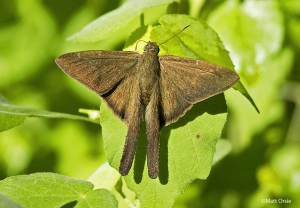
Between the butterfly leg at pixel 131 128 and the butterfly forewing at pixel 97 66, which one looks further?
the butterfly forewing at pixel 97 66

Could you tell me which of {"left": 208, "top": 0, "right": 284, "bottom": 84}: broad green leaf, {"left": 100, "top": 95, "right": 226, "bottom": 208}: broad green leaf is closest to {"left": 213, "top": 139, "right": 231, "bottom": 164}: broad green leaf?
{"left": 208, "top": 0, "right": 284, "bottom": 84}: broad green leaf

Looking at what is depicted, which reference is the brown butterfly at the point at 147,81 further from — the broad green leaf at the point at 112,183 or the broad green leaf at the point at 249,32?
the broad green leaf at the point at 249,32

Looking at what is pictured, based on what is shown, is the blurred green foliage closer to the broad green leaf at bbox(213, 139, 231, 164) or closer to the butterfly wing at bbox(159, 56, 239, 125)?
the broad green leaf at bbox(213, 139, 231, 164)

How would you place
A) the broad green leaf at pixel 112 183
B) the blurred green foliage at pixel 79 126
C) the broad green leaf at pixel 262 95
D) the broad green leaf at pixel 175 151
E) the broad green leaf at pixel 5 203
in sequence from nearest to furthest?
the broad green leaf at pixel 5 203 → the broad green leaf at pixel 175 151 → the broad green leaf at pixel 112 183 → the broad green leaf at pixel 262 95 → the blurred green foliage at pixel 79 126

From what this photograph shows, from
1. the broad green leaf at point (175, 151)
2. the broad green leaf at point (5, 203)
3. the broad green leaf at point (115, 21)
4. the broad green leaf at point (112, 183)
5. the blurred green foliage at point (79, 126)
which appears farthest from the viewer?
the blurred green foliage at point (79, 126)

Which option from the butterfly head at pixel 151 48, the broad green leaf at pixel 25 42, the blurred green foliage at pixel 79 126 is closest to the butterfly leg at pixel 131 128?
the butterfly head at pixel 151 48

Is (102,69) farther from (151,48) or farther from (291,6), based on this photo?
(291,6)

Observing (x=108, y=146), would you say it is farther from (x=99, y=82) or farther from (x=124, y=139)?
(x=99, y=82)

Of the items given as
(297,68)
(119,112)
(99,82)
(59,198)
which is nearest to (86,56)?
(99,82)
